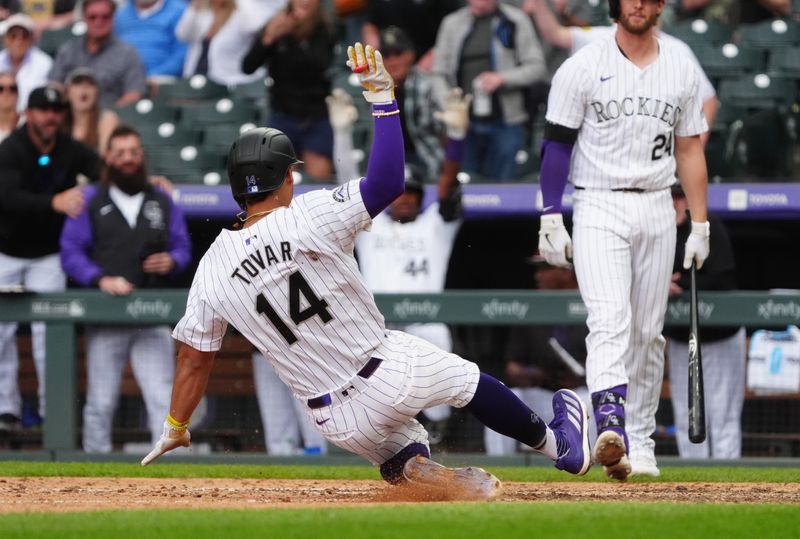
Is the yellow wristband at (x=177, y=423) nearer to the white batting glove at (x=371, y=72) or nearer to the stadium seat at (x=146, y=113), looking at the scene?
the white batting glove at (x=371, y=72)

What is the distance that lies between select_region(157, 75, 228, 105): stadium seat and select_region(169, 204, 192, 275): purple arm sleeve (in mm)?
2424

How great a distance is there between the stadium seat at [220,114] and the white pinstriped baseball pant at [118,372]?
2.55m

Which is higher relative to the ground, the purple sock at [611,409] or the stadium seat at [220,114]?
the stadium seat at [220,114]

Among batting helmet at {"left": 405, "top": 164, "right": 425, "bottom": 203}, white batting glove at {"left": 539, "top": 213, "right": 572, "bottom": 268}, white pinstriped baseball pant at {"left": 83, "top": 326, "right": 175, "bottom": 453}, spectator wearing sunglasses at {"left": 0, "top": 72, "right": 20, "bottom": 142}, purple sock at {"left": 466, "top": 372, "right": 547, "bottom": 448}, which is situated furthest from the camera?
spectator wearing sunglasses at {"left": 0, "top": 72, "right": 20, "bottom": 142}

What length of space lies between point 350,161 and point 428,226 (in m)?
0.79

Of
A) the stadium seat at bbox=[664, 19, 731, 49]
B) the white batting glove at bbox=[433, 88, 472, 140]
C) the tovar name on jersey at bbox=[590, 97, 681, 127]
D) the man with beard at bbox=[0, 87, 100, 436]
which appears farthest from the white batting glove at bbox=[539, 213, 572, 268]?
the stadium seat at bbox=[664, 19, 731, 49]

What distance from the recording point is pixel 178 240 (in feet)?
25.7

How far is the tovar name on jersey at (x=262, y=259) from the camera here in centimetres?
461

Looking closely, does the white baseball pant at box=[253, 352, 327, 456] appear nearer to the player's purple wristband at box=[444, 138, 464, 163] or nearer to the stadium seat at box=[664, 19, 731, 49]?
the player's purple wristband at box=[444, 138, 464, 163]

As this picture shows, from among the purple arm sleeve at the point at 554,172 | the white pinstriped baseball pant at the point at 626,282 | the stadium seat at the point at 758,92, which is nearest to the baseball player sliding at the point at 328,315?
the white pinstriped baseball pant at the point at 626,282

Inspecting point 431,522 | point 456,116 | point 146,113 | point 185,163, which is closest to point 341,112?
point 456,116

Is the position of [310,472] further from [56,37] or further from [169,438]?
[56,37]

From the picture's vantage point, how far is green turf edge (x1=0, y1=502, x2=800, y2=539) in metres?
3.91

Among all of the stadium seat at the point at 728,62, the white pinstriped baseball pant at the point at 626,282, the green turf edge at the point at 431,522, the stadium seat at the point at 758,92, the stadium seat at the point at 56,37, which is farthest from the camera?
the stadium seat at the point at 56,37
